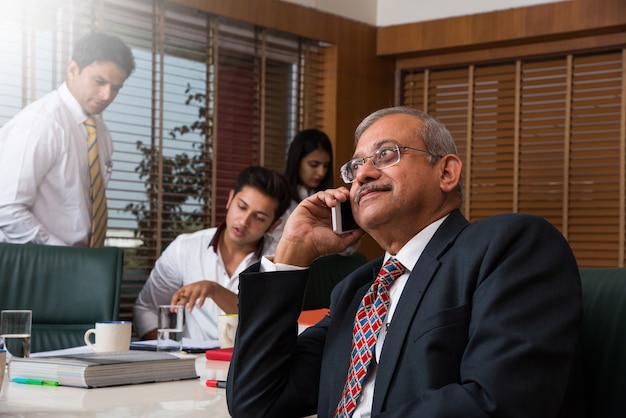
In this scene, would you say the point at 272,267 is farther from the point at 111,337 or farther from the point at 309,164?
the point at 309,164

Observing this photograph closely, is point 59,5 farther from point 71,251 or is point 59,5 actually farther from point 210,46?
point 71,251

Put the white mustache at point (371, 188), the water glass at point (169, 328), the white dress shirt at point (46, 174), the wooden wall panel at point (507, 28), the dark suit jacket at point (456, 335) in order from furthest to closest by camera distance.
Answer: the wooden wall panel at point (507, 28)
the white dress shirt at point (46, 174)
the water glass at point (169, 328)
the white mustache at point (371, 188)
the dark suit jacket at point (456, 335)

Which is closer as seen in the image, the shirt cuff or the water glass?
the shirt cuff

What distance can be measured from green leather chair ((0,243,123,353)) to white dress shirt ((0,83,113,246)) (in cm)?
71

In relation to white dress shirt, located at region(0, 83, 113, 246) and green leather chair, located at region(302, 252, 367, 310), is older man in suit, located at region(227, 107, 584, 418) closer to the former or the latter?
green leather chair, located at region(302, 252, 367, 310)

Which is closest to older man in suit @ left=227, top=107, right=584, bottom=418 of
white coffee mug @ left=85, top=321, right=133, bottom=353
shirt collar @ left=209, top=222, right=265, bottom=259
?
white coffee mug @ left=85, top=321, right=133, bottom=353

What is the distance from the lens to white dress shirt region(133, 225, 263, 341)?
3.40 metres

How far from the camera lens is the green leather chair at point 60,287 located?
2.86 m

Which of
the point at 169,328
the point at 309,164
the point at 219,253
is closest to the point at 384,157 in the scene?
the point at 169,328

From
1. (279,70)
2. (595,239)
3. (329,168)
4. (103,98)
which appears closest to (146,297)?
(103,98)

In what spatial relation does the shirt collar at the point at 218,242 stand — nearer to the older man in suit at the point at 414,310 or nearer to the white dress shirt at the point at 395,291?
the older man in suit at the point at 414,310

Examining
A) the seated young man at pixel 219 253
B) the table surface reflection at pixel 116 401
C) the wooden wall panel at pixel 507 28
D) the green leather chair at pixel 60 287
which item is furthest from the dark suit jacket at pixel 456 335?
the wooden wall panel at pixel 507 28

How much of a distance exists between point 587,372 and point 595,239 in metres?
3.69

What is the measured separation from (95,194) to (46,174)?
30 centimetres
